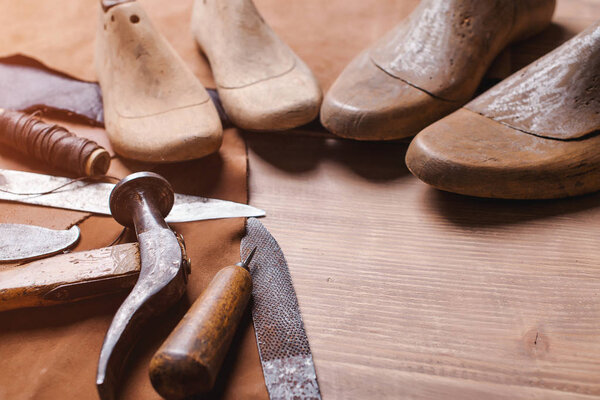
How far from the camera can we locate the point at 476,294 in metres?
0.72

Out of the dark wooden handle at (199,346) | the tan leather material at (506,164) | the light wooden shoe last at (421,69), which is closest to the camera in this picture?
the dark wooden handle at (199,346)

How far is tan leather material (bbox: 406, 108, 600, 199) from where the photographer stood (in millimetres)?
791

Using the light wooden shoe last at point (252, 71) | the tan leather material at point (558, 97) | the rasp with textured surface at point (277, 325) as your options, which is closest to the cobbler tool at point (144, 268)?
the rasp with textured surface at point (277, 325)

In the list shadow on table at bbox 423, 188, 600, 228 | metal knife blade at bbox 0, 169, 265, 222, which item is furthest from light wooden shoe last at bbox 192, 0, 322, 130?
shadow on table at bbox 423, 188, 600, 228

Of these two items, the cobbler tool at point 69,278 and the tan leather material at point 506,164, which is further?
the tan leather material at point 506,164

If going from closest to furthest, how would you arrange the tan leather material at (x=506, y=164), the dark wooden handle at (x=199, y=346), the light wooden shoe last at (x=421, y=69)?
the dark wooden handle at (x=199, y=346) < the tan leather material at (x=506, y=164) < the light wooden shoe last at (x=421, y=69)

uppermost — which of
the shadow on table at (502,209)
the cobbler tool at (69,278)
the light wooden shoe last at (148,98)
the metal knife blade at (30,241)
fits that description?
the light wooden shoe last at (148,98)

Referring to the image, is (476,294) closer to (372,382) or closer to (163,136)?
(372,382)

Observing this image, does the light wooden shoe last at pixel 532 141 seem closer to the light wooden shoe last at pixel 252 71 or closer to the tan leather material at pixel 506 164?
the tan leather material at pixel 506 164

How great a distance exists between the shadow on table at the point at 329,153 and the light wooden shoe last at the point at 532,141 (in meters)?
0.11

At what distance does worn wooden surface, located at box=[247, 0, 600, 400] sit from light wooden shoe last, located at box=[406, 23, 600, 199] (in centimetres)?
5

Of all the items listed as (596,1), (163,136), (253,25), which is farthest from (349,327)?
(596,1)

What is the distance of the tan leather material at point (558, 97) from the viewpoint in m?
0.82

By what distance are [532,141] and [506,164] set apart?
8cm
